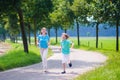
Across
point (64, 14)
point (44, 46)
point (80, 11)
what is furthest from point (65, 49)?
point (64, 14)

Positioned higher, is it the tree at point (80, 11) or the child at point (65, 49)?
the tree at point (80, 11)

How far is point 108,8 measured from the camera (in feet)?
107

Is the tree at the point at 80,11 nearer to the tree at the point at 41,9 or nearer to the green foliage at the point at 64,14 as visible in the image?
the green foliage at the point at 64,14

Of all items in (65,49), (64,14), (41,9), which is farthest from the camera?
(64,14)

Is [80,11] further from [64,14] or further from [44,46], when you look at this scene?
[44,46]

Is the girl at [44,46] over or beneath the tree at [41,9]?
beneath

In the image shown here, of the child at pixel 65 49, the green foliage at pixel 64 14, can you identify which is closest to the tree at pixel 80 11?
the green foliage at pixel 64 14

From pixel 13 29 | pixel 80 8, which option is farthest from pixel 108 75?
pixel 13 29

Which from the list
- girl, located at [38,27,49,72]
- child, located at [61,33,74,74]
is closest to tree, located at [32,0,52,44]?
girl, located at [38,27,49,72]

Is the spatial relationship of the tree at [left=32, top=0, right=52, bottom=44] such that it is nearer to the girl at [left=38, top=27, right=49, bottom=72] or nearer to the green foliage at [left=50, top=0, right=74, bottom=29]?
the green foliage at [left=50, top=0, right=74, bottom=29]

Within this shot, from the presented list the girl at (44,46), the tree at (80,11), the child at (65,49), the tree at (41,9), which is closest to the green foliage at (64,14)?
the tree at (80,11)

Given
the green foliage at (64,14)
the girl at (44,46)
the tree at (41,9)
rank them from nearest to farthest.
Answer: the girl at (44,46) < the tree at (41,9) < the green foliage at (64,14)

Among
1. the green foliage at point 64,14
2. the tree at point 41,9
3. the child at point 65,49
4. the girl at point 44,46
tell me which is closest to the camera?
the child at point 65,49

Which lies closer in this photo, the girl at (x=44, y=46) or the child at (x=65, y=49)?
the child at (x=65, y=49)
